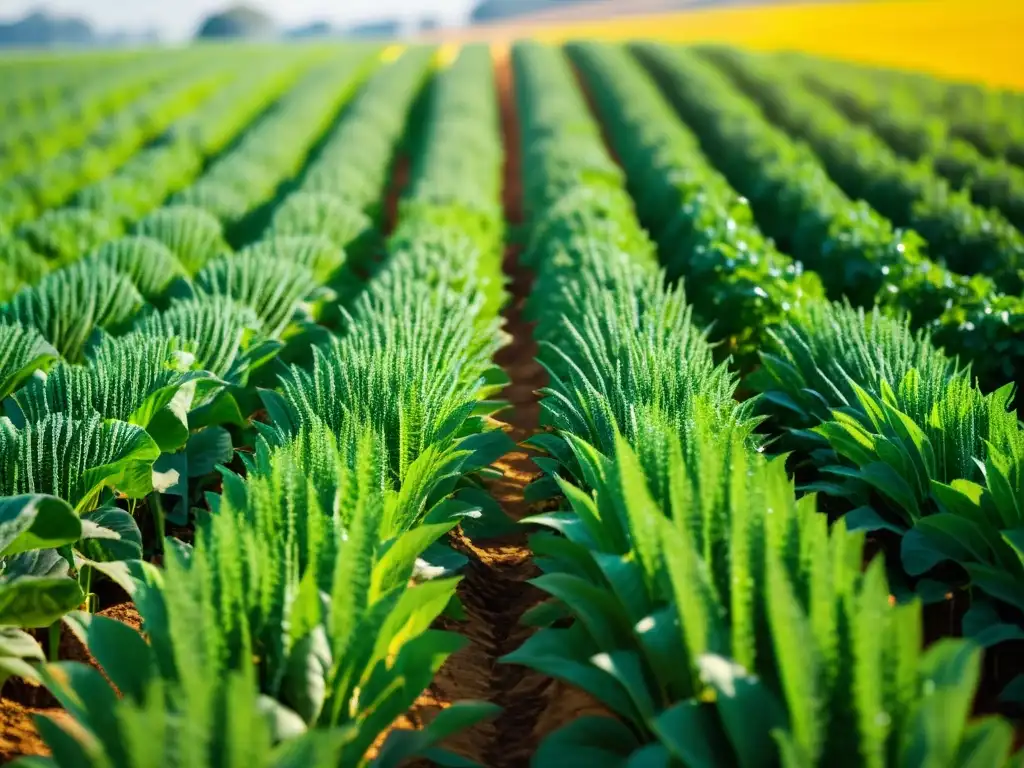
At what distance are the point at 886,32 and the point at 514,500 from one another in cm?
3167

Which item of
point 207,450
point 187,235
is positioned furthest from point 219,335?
point 187,235

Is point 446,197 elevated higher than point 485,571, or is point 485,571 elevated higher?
point 446,197

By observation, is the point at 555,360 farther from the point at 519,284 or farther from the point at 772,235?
the point at 772,235

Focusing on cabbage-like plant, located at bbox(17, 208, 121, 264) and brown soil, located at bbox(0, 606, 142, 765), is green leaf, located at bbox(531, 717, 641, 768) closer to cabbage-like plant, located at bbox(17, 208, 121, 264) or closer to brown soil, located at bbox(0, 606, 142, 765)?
brown soil, located at bbox(0, 606, 142, 765)

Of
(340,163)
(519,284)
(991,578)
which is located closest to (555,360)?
(991,578)

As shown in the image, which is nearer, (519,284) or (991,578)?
(991,578)

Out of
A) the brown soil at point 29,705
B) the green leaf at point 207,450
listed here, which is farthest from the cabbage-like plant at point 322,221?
the brown soil at point 29,705

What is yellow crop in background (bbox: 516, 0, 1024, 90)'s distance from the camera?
24.7 meters

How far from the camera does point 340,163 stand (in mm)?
11016

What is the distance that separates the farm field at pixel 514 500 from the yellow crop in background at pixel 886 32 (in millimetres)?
19282

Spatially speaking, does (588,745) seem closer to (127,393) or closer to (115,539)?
(115,539)

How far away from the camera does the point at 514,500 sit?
4219 millimetres

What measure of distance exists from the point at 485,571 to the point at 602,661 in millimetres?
1421

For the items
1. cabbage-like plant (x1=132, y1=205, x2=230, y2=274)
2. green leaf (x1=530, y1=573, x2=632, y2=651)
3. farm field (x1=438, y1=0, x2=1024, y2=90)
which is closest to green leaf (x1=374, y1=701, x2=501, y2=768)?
green leaf (x1=530, y1=573, x2=632, y2=651)
